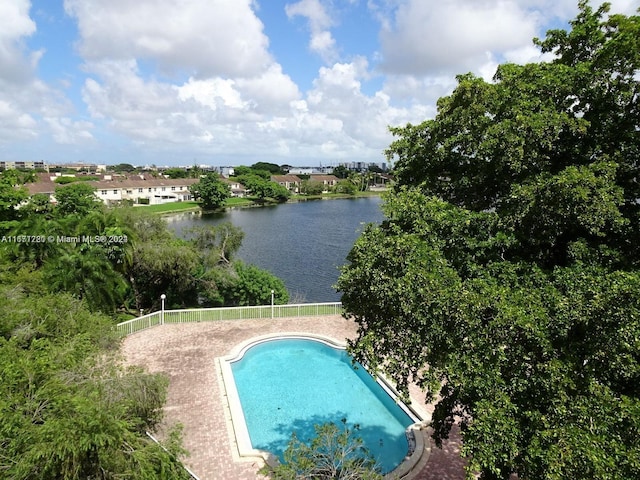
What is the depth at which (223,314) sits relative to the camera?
16953 mm

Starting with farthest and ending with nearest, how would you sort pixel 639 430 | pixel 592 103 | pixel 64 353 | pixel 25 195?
pixel 25 195
pixel 64 353
pixel 592 103
pixel 639 430

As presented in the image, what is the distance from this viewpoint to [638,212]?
18.8 feet

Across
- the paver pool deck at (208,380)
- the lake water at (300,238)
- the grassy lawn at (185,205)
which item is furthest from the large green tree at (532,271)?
the grassy lawn at (185,205)

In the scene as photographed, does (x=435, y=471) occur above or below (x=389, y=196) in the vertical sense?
below

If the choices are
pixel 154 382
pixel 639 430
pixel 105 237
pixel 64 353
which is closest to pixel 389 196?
pixel 639 430

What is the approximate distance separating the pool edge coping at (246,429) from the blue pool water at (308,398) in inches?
11.5

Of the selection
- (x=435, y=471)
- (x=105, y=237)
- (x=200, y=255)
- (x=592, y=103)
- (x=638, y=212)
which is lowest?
(x=435, y=471)

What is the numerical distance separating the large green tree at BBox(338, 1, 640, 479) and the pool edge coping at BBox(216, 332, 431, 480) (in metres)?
2.34

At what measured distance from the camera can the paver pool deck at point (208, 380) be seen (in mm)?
8922

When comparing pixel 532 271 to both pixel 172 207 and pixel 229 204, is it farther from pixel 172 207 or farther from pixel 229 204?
pixel 229 204

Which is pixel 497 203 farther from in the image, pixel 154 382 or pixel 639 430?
pixel 154 382

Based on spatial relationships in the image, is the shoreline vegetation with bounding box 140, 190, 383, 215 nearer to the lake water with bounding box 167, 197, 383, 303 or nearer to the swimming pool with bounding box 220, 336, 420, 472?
the lake water with bounding box 167, 197, 383, 303

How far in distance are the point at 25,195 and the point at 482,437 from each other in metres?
22.3

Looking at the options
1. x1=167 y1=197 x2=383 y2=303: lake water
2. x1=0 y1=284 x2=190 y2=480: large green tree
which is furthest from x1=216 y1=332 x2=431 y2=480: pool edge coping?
x1=167 y1=197 x2=383 y2=303: lake water
